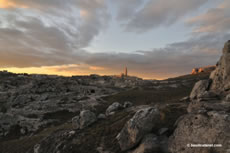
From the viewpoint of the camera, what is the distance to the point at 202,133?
44.5ft

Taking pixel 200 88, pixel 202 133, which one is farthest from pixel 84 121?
pixel 200 88

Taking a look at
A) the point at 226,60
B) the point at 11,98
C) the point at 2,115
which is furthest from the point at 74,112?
the point at 226,60

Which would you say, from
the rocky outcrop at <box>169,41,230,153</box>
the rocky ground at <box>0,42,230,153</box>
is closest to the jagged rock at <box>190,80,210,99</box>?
the rocky ground at <box>0,42,230,153</box>

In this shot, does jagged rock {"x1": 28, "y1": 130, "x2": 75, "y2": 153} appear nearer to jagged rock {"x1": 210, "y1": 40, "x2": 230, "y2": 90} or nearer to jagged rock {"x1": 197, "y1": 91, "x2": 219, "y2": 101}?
jagged rock {"x1": 197, "y1": 91, "x2": 219, "y2": 101}

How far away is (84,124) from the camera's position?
107 ft

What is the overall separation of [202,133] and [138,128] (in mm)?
7665

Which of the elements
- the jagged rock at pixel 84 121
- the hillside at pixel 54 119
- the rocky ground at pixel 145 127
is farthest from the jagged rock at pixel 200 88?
the jagged rock at pixel 84 121

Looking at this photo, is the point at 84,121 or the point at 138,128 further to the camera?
the point at 84,121

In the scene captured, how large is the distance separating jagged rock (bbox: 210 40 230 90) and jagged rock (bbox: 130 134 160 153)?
24302 millimetres

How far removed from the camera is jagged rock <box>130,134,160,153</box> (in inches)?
634

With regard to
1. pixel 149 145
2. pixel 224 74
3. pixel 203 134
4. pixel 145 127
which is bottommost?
pixel 149 145

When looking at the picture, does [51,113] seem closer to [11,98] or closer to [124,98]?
[11,98]

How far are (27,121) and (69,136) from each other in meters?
39.7

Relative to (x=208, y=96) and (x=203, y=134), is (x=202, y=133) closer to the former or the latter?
(x=203, y=134)
